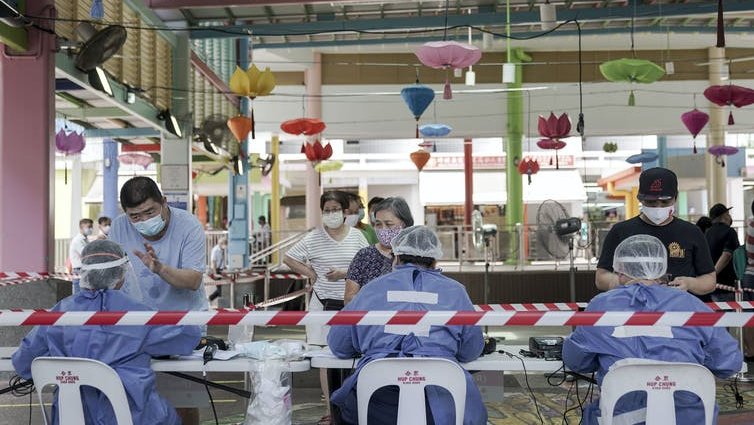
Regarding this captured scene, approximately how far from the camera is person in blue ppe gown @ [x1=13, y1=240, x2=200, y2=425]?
369cm

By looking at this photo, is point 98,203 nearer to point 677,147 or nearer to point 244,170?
point 244,170

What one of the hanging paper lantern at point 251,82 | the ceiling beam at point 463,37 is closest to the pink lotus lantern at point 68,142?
the hanging paper lantern at point 251,82

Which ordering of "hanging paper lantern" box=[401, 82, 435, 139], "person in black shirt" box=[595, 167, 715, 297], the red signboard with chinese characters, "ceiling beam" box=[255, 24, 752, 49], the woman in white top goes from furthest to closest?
the red signboard with chinese characters
"ceiling beam" box=[255, 24, 752, 49]
"hanging paper lantern" box=[401, 82, 435, 139]
the woman in white top
"person in black shirt" box=[595, 167, 715, 297]

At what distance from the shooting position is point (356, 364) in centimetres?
405

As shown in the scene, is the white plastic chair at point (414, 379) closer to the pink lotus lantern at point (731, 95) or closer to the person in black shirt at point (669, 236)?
the person in black shirt at point (669, 236)

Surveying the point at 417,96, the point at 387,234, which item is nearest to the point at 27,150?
the point at 387,234

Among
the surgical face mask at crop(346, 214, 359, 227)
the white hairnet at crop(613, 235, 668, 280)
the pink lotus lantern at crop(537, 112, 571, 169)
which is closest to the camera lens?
the white hairnet at crop(613, 235, 668, 280)

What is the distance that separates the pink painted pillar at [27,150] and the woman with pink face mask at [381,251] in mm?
4794

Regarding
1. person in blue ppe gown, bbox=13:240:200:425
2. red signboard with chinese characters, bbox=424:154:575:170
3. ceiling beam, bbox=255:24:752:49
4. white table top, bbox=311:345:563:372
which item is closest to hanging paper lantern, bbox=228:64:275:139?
person in blue ppe gown, bbox=13:240:200:425

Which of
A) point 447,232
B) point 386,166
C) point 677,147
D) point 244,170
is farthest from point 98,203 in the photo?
point 677,147

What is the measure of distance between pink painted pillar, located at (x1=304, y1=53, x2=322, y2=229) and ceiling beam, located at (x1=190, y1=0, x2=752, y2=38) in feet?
22.2

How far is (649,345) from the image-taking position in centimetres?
355

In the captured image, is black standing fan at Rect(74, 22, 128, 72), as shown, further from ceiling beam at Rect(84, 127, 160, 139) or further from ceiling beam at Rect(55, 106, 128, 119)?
ceiling beam at Rect(84, 127, 160, 139)

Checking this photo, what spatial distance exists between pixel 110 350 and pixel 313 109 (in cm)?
1875
